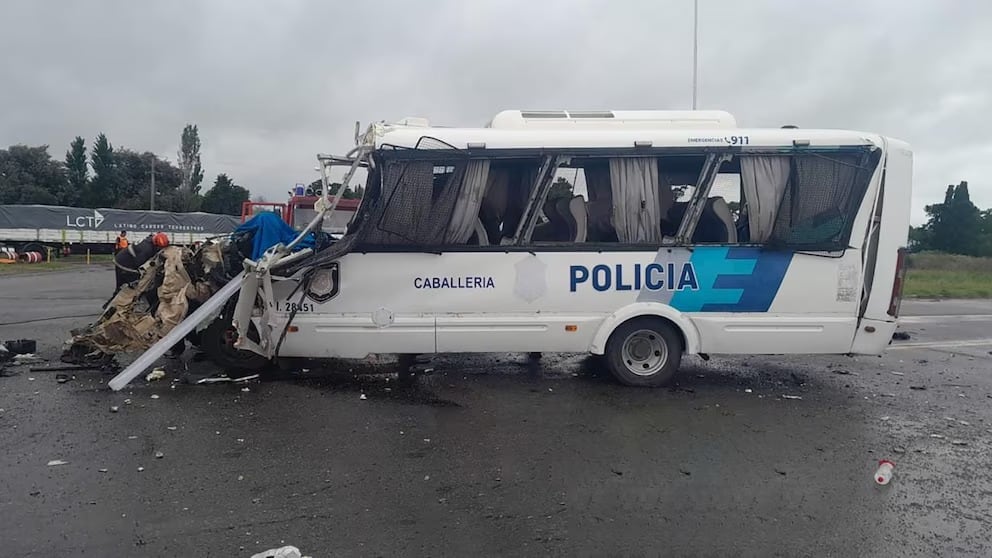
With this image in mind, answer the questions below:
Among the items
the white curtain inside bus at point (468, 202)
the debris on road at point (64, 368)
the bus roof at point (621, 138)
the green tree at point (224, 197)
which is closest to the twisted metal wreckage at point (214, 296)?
the debris on road at point (64, 368)

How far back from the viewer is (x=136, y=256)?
7703 millimetres

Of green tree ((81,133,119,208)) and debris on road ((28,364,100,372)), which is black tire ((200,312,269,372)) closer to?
debris on road ((28,364,100,372))

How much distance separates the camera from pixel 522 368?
7652 millimetres

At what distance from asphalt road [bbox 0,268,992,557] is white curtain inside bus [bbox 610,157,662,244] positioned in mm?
1609

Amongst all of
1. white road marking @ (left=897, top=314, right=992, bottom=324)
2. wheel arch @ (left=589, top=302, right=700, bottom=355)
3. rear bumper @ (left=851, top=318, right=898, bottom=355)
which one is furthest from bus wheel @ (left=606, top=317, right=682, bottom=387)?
white road marking @ (left=897, top=314, right=992, bottom=324)

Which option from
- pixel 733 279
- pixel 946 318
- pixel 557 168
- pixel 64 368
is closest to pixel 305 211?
pixel 64 368

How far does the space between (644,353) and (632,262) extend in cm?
99

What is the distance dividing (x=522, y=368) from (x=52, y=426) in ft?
15.1

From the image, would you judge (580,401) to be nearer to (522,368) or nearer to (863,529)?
(522,368)

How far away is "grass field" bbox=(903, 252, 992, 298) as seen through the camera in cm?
2089

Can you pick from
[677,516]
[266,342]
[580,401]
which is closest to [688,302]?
[580,401]

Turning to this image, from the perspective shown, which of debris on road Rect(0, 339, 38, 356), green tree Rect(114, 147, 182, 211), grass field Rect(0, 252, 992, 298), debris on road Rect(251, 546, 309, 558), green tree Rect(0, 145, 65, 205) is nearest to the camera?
debris on road Rect(251, 546, 309, 558)

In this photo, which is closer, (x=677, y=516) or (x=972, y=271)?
(x=677, y=516)

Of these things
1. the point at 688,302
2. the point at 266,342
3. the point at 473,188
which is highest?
the point at 473,188
